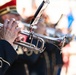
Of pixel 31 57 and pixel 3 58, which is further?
pixel 31 57

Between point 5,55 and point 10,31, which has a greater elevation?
point 10,31

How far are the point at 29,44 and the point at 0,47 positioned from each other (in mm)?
858

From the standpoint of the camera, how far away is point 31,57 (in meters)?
5.63

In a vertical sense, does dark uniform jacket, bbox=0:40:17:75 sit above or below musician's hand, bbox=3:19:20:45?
below

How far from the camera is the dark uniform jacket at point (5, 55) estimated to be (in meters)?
3.49

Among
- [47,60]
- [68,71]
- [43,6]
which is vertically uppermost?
[43,6]

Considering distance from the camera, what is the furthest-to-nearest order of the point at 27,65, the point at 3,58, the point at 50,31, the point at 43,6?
the point at 50,31
the point at 27,65
the point at 43,6
the point at 3,58

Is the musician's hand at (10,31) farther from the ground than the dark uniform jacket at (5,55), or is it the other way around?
the musician's hand at (10,31)

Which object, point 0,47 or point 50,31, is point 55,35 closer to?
point 50,31

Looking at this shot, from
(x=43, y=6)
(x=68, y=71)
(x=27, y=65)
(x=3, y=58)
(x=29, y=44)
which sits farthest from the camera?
(x=68, y=71)

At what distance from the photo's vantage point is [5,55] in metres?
3.51

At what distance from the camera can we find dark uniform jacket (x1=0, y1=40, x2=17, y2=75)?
3.49 m

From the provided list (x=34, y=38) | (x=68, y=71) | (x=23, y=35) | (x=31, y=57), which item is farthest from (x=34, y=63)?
(x=68, y=71)

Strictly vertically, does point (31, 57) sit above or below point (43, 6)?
below
